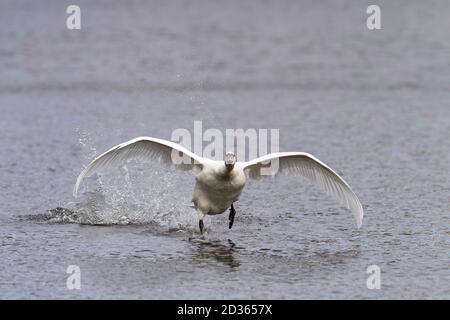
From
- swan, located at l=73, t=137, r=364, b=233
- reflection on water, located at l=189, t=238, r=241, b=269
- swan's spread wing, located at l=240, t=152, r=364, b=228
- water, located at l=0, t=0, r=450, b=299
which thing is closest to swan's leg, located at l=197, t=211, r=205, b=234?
swan, located at l=73, t=137, r=364, b=233

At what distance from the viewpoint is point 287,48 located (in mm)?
28328

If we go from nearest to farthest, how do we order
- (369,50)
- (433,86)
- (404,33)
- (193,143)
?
1. (193,143)
2. (433,86)
3. (369,50)
4. (404,33)

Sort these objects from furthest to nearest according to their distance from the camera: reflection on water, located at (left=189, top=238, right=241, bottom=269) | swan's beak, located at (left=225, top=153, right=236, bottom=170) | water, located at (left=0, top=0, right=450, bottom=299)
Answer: swan's beak, located at (left=225, top=153, right=236, bottom=170)
reflection on water, located at (left=189, top=238, right=241, bottom=269)
water, located at (left=0, top=0, right=450, bottom=299)

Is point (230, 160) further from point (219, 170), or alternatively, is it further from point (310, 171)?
point (310, 171)

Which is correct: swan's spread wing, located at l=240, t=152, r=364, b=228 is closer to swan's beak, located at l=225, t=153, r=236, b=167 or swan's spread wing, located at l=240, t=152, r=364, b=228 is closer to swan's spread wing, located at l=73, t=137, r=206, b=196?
swan's beak, located at l=225, t=153, r=236, b=167

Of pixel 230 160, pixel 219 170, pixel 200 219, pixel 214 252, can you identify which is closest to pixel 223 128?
pixel 200 219

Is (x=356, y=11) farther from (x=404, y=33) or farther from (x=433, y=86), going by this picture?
(x=433, y=86)

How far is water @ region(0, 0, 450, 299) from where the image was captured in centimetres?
1159

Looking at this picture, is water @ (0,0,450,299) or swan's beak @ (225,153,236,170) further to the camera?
swan's beak @ (225,153,236,170)

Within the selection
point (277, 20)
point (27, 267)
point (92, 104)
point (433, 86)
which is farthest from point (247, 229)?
point (277, 20)

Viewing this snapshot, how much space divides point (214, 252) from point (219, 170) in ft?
3.25

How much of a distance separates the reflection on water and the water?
3 centimetres

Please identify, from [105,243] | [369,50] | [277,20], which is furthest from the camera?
[277,20]
